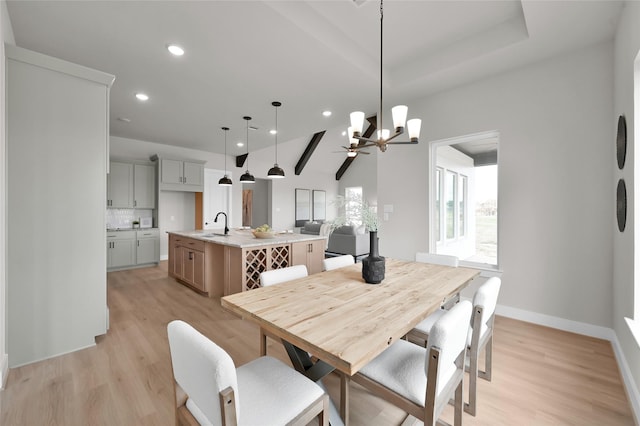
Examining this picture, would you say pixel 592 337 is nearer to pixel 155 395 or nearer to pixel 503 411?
pixel 503 411

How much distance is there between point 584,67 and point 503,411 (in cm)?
313

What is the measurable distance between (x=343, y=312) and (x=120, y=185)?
19.8ft

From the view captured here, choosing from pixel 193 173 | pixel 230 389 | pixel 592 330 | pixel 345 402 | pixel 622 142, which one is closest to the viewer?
pixel 230 389

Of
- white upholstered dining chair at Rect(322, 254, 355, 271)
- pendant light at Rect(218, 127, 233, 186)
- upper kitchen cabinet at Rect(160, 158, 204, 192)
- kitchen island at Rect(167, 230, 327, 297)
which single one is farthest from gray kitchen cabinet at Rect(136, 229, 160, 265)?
white upholstered dining chair at Rect(322, 254, 355, 271)

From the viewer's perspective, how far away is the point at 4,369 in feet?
6.27

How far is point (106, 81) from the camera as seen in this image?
2.40m

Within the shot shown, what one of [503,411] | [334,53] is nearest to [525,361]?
[503,411]

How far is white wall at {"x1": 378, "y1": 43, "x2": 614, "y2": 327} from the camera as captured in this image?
8.36 feet

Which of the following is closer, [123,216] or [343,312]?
[343,312]

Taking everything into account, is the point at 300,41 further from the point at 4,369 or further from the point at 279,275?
the point at 4,369

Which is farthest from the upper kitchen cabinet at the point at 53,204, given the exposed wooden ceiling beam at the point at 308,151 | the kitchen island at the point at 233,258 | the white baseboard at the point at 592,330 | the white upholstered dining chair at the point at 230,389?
the exposed wooden ceiling beam at the point at 308,151

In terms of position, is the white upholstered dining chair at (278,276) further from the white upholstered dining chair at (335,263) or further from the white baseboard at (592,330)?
the white baseboard at (592,330)

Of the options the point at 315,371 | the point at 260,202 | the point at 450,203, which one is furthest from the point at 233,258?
the point at 260,202

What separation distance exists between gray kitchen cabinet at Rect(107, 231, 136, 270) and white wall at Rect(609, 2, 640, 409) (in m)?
6.79
